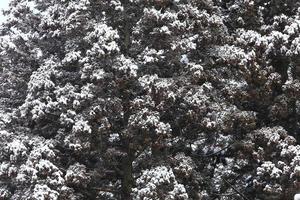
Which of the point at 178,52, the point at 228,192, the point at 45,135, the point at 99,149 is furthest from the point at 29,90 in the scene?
the point at 228,192

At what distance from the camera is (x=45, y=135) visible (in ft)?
61.6

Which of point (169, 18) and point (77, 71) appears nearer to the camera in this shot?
point (169, 18)

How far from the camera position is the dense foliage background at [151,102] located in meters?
17.2

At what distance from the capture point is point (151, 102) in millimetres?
17141

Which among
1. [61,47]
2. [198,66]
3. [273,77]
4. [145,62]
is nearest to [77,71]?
[61,47]

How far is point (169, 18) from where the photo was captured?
17.9 meters

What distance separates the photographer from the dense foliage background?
56.3 ft

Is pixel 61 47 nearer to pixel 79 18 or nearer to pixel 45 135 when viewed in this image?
pixel 79 18

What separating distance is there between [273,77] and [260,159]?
2593mm

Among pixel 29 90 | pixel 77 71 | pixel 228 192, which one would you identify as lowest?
pixel 228 192

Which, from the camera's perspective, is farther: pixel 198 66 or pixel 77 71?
pixel 77 71

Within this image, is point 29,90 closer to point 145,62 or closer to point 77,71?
point 77,71

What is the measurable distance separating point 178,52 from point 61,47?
4.11m

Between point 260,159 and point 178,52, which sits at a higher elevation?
point 178,52
